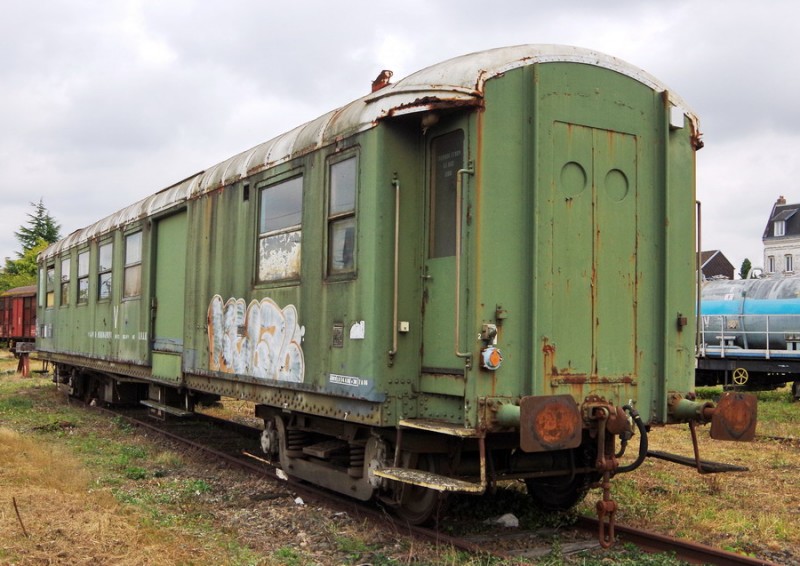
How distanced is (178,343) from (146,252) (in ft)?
6.60

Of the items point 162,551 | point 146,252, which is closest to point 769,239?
point 146,252

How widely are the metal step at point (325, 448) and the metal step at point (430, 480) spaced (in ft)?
4.26

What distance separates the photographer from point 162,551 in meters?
5.22

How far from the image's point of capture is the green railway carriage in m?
5.47

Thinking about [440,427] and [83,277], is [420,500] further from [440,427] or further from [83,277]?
[83,277]

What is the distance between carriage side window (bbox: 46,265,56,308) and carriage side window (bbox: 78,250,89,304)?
7.37ft

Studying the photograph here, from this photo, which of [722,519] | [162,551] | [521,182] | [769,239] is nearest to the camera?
[162,551]

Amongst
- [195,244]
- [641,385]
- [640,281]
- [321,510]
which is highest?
[195,244]

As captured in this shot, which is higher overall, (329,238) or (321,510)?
(329,238)

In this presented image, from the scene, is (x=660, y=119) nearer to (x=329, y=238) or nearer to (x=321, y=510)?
(x=329, y=238)

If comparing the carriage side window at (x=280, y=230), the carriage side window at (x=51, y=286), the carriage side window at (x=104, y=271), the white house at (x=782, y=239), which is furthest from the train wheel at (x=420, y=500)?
the white house at (x=782, y=239)

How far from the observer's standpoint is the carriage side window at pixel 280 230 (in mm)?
7125

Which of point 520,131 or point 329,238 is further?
point 329,238

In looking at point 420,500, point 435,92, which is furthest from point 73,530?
point 435,92
